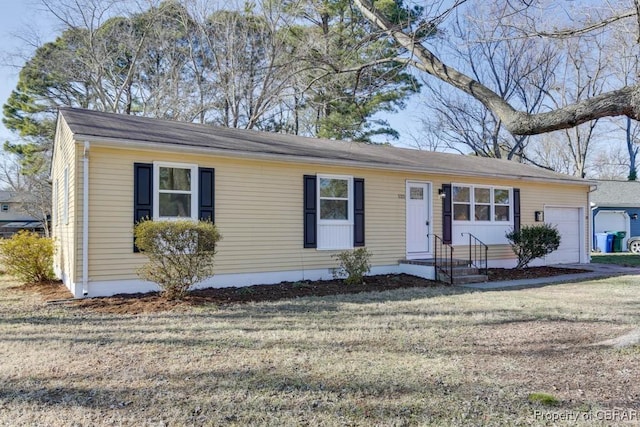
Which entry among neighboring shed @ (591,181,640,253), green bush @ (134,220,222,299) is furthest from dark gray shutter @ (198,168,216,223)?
neighboring shed @ (591,181,640,253)

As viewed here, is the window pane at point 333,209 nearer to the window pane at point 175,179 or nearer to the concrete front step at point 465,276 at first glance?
the concrete front step at point 465,276

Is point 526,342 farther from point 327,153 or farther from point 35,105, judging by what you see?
point 35,105

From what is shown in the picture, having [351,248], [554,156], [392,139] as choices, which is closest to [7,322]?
[351,248]

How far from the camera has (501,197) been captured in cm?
1300

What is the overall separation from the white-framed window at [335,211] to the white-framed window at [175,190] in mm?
2868

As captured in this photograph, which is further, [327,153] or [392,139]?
[392,139]

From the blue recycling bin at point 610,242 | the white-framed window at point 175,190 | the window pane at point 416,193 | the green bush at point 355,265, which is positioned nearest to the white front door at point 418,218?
the window pane at point 416,193

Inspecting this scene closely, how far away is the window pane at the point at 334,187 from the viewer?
10188 mm

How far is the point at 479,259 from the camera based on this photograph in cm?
1241

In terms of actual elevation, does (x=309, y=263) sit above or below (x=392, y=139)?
below

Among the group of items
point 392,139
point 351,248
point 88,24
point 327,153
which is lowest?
point 351,248

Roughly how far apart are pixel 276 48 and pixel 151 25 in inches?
231

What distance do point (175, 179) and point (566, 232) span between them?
12.8 m

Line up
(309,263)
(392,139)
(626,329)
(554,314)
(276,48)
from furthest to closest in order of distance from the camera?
(392,139), (276,48), (309,263), (554,314), (626,329)
